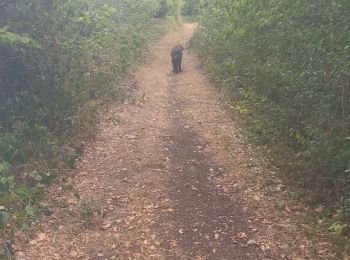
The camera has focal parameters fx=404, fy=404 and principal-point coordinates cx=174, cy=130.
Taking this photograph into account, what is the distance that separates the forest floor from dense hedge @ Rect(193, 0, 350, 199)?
50 centimetres

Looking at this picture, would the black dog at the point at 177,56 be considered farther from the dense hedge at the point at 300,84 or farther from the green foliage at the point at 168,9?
the green foliage at the point at 168,9

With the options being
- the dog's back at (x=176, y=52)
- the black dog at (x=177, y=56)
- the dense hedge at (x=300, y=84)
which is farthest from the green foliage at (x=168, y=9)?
the dense hedge at (x=300, y=84)

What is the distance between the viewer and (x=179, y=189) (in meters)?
6.22

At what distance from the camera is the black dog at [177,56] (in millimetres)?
14280

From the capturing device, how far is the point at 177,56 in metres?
14.5

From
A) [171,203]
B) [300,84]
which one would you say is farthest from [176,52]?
[171,203]

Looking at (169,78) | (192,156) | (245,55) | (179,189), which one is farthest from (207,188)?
(169,78)

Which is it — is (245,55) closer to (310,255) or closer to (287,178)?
(287,178)

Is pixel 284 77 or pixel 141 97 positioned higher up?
pixel 284 77

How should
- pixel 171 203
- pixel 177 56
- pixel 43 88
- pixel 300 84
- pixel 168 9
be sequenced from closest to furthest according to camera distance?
pixel 171 203 → pixel 300 84 → pixel 43 88 → pixel 177 56 → pixel 168 9

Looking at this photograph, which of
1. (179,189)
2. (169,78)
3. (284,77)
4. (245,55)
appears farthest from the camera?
(169,78)

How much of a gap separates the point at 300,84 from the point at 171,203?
2.86 metres

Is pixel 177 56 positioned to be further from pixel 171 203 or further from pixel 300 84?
pixel 171 203

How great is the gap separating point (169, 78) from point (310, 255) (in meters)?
10.1
